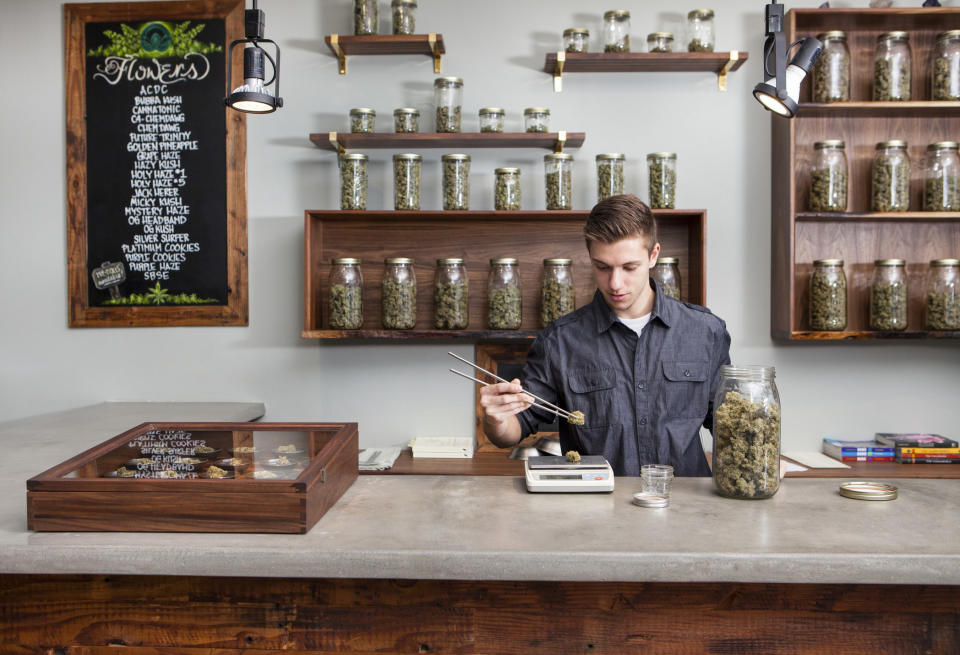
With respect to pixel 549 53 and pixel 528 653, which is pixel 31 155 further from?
pixel 528 653

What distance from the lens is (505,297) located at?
2.94 meters

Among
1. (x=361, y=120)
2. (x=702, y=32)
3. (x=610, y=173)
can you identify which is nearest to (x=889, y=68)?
(x=702, y=32)

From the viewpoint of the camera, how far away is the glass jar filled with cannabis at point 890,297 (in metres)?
2.89

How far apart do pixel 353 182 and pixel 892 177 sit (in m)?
1.98

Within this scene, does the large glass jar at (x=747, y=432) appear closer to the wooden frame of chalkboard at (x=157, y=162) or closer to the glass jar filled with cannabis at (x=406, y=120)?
the glass jar filled with cannabis at (x=406, y=120)

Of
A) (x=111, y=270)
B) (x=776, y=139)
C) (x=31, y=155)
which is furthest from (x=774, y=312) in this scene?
(x=31, y=155)

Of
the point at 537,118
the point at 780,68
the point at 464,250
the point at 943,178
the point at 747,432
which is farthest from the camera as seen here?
the point at 464,250

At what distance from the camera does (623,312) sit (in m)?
2.24

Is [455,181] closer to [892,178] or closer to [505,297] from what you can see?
[505,297]

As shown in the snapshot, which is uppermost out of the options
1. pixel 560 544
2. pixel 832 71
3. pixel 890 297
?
pixel 832 71

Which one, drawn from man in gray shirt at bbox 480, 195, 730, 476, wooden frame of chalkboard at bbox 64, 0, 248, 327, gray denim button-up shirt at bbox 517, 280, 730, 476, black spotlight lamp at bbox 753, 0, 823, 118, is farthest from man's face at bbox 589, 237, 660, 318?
wooden frame of chalkboard at bbox 64, 0, 248, 327

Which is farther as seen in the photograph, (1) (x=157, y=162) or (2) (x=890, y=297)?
(1) (x=157, y=162)

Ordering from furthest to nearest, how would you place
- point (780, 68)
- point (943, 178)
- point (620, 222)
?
point (943, 178) < point (620, 222) < point (780, 68)

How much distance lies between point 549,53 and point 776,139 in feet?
3.11
